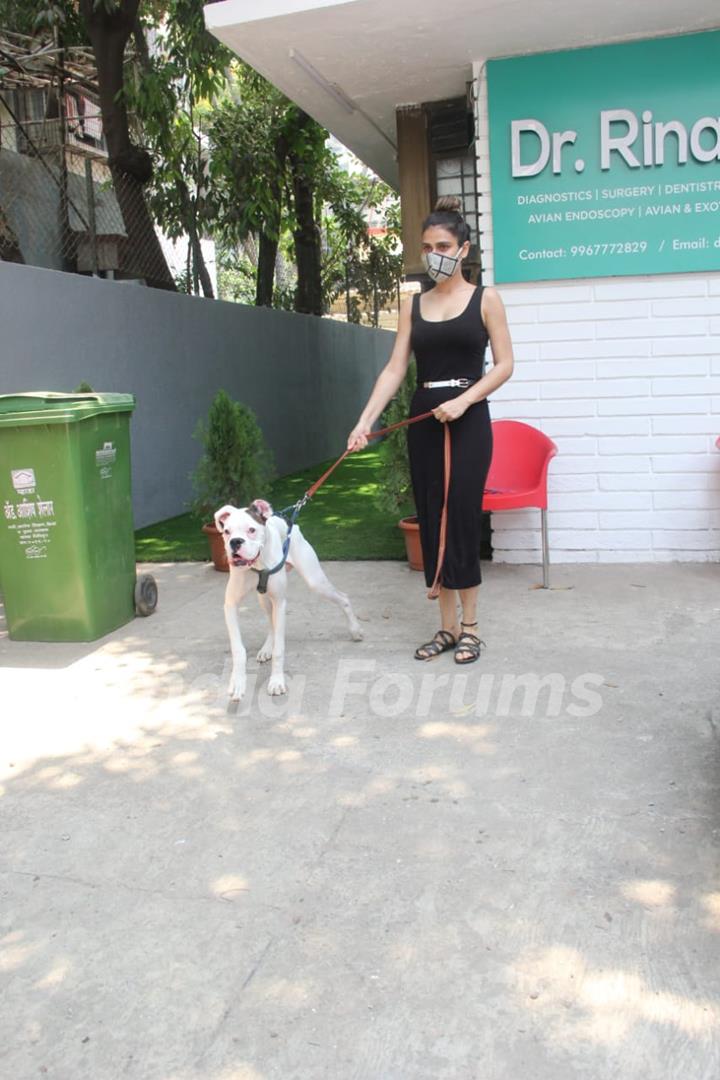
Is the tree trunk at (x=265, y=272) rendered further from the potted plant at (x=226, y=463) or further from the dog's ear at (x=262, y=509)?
the dog's ear at (x=262, y=509)

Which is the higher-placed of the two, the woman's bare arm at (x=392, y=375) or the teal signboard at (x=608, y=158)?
the teal signboard at (x=608, y=158)

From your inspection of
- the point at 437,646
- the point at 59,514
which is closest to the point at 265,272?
the point at 59,514

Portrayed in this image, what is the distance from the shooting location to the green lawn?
733 centimetres

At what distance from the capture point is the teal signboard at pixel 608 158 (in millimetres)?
5941

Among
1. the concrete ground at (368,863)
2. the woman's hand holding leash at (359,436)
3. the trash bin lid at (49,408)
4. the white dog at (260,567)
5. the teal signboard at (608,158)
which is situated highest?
the teal signboard at (608,158)

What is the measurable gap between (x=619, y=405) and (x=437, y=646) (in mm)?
2510

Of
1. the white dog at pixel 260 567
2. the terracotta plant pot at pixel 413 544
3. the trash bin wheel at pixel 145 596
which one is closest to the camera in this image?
the white dog at pixel 260 567

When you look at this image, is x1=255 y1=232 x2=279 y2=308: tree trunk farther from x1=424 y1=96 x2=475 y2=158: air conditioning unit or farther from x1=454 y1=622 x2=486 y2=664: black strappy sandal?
x1=454 y1=622 x2=486 y2=664: black strappy sandal

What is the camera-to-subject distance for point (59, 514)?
16.4 feet

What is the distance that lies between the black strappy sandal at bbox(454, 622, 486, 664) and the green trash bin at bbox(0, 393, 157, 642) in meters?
1.97

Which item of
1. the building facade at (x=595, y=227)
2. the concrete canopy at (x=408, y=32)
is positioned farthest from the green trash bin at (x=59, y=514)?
the building facade at (x=595, y=227)

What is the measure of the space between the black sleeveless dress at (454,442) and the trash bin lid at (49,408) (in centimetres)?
171

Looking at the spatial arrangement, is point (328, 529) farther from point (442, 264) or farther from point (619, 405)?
point (442, 264)

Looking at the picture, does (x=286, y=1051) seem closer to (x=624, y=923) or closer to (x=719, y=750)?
(x=624, y=923)
